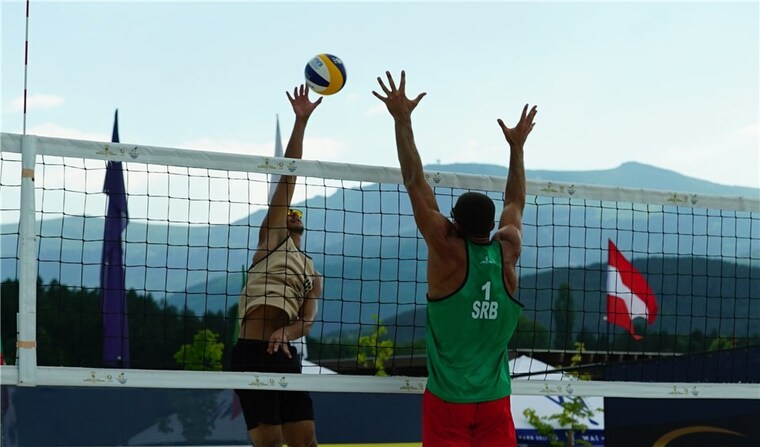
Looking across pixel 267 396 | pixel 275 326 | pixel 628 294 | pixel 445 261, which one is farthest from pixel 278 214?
pixel 628 294

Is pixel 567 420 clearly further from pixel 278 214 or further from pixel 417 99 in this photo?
pixel 417 99

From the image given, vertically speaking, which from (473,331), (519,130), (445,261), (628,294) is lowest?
(628,294)

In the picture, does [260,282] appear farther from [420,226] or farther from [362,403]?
[362,403]

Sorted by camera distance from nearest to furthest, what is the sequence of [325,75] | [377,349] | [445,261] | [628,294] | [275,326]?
[445,261] → [275,326] → [325,75] → [377,349] → [628,294]

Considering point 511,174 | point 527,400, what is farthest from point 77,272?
point 511,174

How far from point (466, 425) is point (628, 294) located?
52.1 ft

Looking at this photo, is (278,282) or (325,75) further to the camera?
(325,75)

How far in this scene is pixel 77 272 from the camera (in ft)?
377

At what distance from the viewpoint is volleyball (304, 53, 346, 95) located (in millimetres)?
7004

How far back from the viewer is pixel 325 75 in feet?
23.0

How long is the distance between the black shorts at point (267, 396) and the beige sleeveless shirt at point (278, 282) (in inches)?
9.2

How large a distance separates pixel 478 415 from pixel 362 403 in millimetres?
5015

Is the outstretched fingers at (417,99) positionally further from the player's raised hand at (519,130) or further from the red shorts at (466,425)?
the red shorts at (466,425)

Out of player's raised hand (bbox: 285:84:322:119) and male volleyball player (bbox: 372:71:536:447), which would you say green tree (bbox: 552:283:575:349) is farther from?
player's raised hand (bbox: 285:84:322:119)
